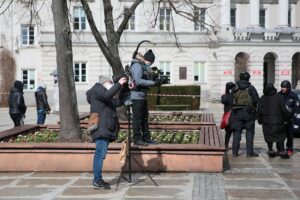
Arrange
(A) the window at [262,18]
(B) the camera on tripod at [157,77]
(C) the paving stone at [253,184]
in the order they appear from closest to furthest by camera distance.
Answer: (C) the paving stone at [253,184] → (B) the camera on tripod at [157,77] → (A) the window at [262,18]

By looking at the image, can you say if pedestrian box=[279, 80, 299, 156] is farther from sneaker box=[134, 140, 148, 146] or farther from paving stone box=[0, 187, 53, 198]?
paving stone box=[0, 187, 53, 198]

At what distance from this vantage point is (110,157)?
10.4 m

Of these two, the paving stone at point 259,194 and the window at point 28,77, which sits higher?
the window at point 28,77

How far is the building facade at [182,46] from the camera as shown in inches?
1746

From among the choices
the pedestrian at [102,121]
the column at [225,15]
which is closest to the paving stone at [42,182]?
→ the pedestrian at [102,121]

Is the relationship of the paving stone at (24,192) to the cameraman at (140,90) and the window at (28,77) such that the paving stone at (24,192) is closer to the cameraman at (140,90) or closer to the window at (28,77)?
the cameraman at (140,90)

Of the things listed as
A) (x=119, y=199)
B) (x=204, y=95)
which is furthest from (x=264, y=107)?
(x=204, y=95)

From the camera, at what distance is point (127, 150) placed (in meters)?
9.31

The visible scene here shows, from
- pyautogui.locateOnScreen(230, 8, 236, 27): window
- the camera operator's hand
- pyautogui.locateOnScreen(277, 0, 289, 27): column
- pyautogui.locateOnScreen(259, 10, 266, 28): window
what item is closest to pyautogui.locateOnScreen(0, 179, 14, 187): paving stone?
the camera operator's hand

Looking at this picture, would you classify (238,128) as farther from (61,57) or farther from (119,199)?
(119,199)

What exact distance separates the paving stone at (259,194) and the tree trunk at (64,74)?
14.9ft

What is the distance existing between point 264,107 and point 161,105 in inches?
834

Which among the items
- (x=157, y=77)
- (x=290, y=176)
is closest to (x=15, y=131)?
(x=157, y=77)

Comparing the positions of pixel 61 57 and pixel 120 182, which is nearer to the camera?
pixel 120 182
